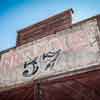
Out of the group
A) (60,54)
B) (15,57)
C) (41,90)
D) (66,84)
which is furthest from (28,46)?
(66,84)

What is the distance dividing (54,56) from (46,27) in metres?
1.41

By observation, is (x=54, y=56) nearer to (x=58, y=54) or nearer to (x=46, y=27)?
(x=58, y=54)

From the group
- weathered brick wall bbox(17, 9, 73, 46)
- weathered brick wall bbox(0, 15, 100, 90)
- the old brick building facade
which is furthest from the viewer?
weathered brick wall bbox(17, 9, 73, 46)

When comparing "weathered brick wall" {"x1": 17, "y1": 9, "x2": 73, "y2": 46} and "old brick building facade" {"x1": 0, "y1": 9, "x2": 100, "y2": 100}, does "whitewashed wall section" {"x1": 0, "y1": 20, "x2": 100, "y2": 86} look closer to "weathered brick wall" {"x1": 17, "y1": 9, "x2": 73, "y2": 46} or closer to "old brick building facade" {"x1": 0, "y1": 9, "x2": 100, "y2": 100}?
"old brick building facade" {"x1": 0, "y1": 9, "x2": 100, "y2": 100}

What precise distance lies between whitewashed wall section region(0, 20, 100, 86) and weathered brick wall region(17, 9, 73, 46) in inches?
27.7

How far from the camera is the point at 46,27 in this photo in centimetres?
466

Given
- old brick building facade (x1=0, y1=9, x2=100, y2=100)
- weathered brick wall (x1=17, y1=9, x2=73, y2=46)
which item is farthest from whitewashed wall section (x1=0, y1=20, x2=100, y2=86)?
weathered brick wall (x1=17, y1=9, x2=73, y2=46)

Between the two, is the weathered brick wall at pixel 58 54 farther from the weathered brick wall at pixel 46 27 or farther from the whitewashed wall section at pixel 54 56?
the weathered brick wall at pixel 46 27

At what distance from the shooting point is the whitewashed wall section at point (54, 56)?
314 centimetres

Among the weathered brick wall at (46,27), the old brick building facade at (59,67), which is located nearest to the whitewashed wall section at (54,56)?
the old brick building facade at (59,67)

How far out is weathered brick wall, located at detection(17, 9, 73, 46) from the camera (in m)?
4.38

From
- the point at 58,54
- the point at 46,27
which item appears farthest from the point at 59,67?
the point at 46,27

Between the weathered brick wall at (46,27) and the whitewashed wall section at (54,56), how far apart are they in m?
0.70

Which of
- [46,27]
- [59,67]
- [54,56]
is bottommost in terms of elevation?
[59,67]
